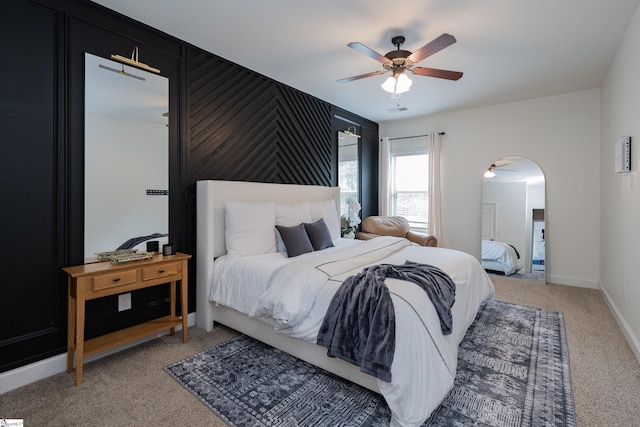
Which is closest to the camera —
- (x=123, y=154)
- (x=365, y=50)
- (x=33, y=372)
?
(x=33, y=372)

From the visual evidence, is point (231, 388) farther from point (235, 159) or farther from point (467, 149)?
point (467, 149)

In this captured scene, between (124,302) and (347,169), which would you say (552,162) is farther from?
(124,302)

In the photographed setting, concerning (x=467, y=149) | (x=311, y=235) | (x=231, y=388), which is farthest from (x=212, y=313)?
(x=467, y=149)

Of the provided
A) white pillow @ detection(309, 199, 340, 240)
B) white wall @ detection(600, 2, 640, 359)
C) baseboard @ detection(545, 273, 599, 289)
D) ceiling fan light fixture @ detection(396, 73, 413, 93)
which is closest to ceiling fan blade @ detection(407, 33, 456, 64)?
ceiling fan light fixture @ detection(396, 73, 413, 93)

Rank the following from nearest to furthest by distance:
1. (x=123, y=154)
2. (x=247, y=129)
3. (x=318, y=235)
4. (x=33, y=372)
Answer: (x=33, y=372), (x=123, y=154), (x=318, y=235), (x=247, y=129)

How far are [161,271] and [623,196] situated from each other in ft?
14.0

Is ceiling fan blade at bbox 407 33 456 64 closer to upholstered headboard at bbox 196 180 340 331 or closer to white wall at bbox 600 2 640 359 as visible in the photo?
white wall at bbox 600 2 640 359

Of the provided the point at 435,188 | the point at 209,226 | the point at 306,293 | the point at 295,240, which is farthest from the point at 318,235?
the point at 435,188

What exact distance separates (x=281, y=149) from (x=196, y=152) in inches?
48.7

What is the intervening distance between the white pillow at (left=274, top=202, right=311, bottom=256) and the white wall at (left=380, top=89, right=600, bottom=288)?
3.02 metres

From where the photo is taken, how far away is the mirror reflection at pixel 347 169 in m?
5.22

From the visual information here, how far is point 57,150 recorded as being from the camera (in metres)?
2.25

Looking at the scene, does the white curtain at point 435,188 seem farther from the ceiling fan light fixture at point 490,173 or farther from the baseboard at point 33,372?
the baseboard at point 33,372

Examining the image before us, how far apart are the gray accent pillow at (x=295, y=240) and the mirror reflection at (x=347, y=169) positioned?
204 centimetres
